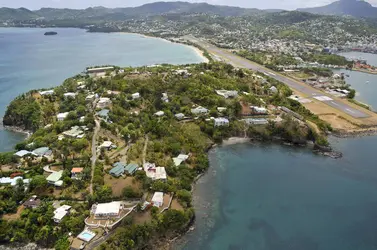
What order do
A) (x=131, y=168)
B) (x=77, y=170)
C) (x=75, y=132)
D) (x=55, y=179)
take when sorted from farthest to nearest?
(x=75, y=132) → (x=131, y=168) → (x=77, y=170) → (x=55, y=179)

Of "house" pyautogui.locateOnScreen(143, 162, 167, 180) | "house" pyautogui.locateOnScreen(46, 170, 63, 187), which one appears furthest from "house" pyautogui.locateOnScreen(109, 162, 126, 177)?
"house" pyautogui.locateOnScreen(46, 170, 63, 187)

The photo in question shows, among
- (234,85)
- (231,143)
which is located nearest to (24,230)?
(231,143)

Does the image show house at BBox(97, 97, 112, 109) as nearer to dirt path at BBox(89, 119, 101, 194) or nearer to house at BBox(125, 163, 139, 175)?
dirt path at BBox(89, 119, 101, 194)

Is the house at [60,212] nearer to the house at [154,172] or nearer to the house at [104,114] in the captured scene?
the house at [154,172]

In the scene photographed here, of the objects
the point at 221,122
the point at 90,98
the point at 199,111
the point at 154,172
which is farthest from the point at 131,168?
the point at 90,98

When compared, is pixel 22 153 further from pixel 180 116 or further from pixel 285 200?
pixel 285 200

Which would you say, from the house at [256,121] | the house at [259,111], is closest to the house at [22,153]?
the house at [256,121]
